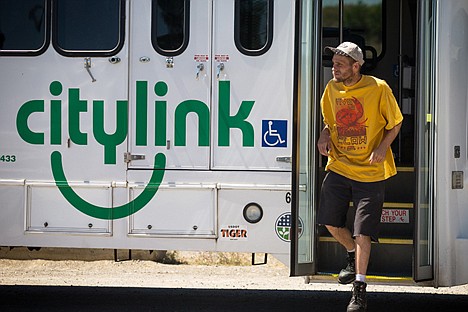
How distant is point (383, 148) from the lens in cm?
650

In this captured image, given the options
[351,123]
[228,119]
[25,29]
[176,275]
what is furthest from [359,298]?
[176,275]

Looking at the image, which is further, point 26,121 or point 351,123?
point 26,121

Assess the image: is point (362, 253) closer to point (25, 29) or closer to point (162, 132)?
point (162, 132)

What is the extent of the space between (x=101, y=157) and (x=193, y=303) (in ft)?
5.84

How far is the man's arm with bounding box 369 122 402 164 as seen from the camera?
649 centimetres

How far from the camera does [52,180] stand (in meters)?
7.31

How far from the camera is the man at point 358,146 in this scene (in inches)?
257

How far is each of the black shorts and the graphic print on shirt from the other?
282 millimetres

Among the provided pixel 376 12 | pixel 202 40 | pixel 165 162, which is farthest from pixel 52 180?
pixel 376 12

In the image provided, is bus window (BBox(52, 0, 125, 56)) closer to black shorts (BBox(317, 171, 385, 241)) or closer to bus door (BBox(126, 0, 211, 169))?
bus door (BBox(126, 0, 211, 169))

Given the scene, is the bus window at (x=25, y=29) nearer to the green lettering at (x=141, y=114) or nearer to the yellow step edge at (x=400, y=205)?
the green lettering at (x=141, y=114)

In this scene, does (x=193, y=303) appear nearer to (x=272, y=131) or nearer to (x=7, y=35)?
(x=272, y=131)

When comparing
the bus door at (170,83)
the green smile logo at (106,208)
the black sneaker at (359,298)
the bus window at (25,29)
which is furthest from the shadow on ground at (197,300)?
the bus window at (25,29)

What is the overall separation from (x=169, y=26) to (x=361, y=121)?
1793mm
